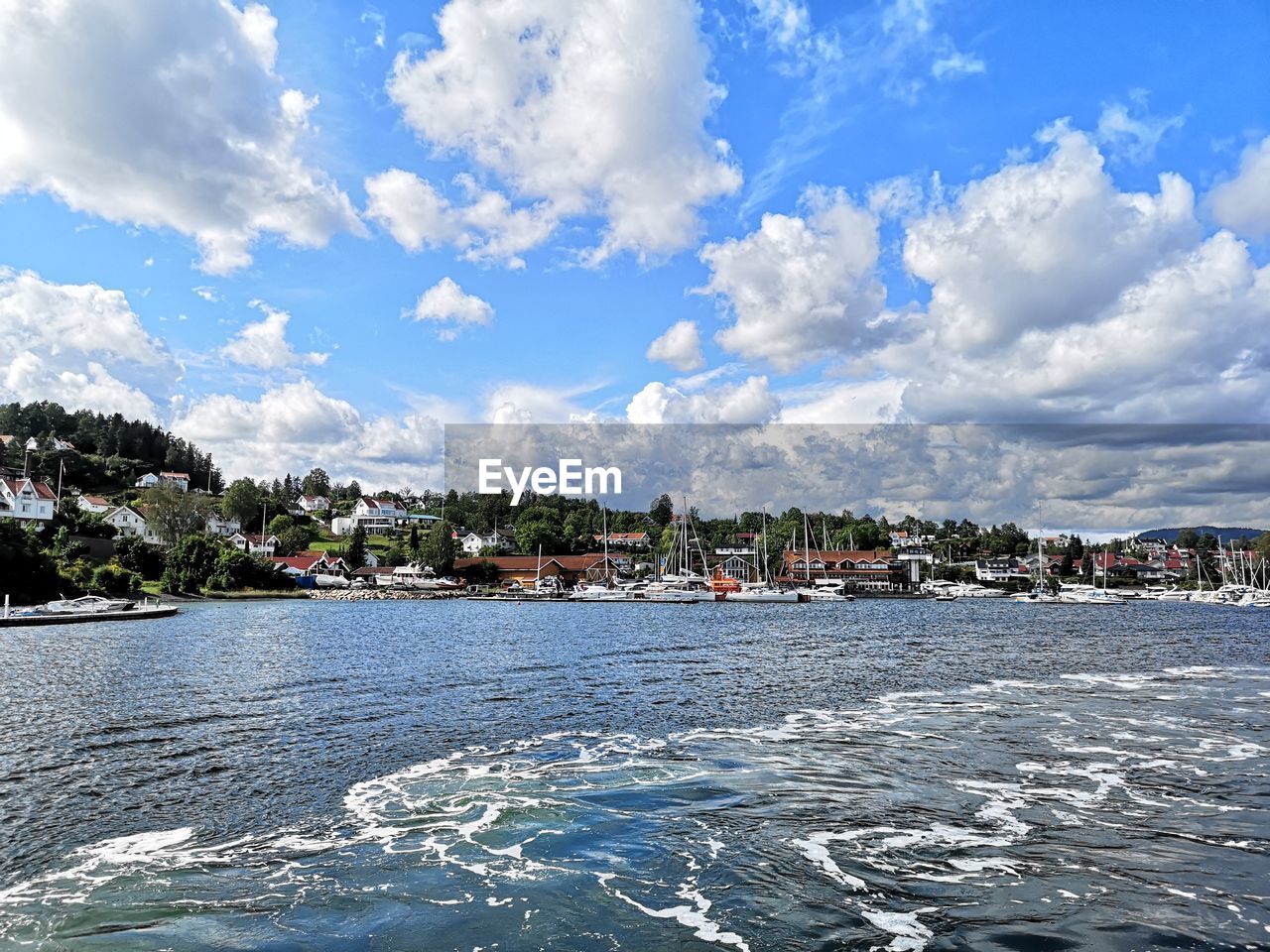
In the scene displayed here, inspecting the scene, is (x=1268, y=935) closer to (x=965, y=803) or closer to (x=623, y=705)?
(x=965, y=803)

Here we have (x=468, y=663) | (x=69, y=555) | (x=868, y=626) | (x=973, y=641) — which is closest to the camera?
(x=468, y=663)

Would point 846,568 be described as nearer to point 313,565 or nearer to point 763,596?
point 763,596

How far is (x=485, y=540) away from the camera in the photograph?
185 metres

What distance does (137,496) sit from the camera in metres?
154

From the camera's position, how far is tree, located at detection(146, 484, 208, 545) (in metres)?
119

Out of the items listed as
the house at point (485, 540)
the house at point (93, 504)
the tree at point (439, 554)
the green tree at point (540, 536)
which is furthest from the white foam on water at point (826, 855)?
the house at point (485, 540)

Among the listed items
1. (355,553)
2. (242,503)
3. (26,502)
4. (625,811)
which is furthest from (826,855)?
(242,503)

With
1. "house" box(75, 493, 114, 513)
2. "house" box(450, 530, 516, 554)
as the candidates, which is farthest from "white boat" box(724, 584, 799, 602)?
"house" box(75, 493, 114, 513)

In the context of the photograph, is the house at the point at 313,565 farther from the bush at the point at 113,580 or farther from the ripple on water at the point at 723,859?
the ripple on water at the point at 723,859

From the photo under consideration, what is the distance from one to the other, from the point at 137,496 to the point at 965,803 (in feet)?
576

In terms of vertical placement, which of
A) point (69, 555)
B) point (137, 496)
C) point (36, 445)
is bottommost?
point (69, 555)

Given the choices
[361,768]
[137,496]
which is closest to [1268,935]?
[361,768]

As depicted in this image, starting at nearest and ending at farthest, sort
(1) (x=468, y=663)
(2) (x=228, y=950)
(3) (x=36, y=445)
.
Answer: (2) (x=228, y=950) < (1) (x=468, y=663) < (3) (x=36, y=445)

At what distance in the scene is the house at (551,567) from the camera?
452ft
